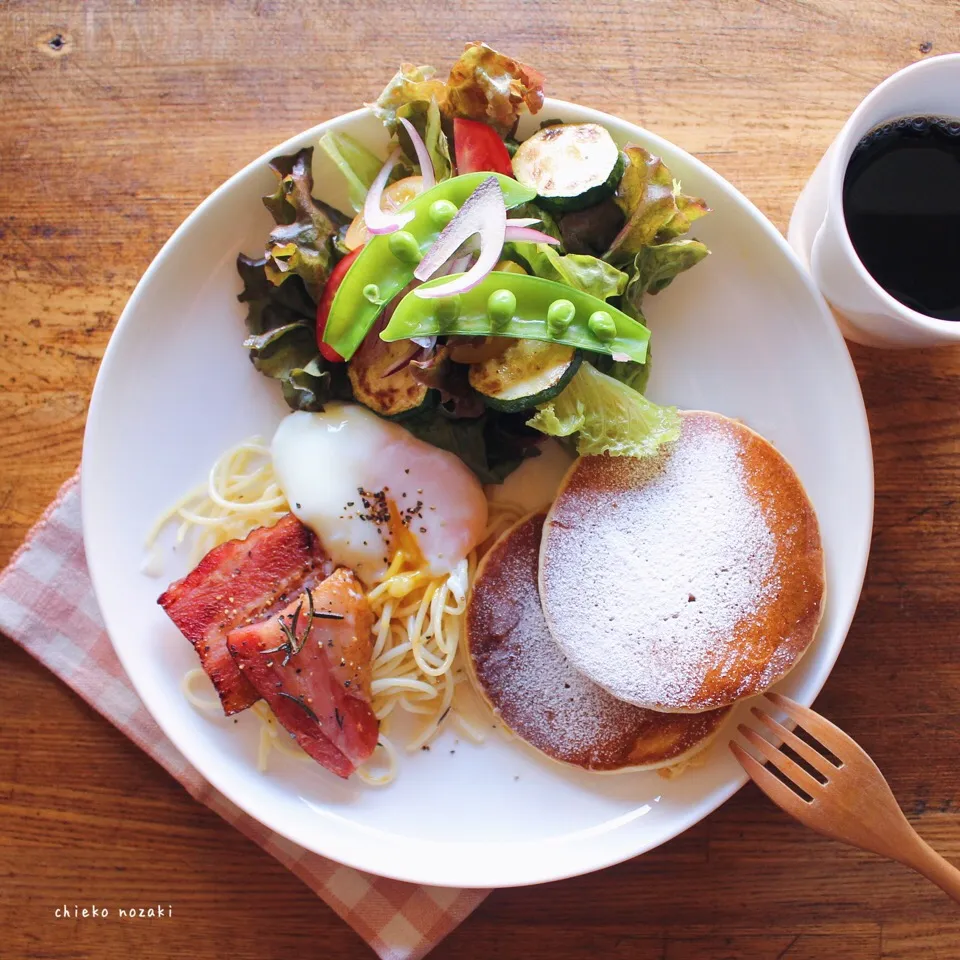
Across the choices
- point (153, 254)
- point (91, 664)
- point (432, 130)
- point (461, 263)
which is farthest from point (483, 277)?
point (91, 664)

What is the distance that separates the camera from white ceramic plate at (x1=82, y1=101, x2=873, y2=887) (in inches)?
95.7

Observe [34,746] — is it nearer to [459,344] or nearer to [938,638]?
[459,344]

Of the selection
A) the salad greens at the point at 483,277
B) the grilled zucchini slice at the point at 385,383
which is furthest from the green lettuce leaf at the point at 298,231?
the grilled zucchini slice at the point at 385,383

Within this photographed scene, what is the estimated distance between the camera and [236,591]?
2453 mm

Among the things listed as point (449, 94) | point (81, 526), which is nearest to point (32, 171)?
point (81, 526)

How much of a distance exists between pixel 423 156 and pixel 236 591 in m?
1.39

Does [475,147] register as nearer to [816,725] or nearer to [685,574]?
[685,574]

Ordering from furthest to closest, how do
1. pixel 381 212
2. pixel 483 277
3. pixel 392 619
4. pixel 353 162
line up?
1. pixel 392 619
2. pixel 353 162
3. pixel 381 212
4. pixel 483 277

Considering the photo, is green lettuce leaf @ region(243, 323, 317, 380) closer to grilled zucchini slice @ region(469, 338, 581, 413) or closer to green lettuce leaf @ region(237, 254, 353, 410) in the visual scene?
green lettuce leaf @ region(237, 254, 353, 410)

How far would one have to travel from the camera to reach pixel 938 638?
269cm

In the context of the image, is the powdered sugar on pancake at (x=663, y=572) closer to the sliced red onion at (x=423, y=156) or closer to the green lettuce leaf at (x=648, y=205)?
the green lettuce leaf at (x=648, y=205)

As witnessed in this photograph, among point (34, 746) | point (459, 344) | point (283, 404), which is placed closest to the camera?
point (459, 344)

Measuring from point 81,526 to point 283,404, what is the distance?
0.82m

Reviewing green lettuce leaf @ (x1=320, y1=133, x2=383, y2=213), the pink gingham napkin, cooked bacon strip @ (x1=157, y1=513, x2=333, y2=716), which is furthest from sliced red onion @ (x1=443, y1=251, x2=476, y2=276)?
the pink gingham napkin
